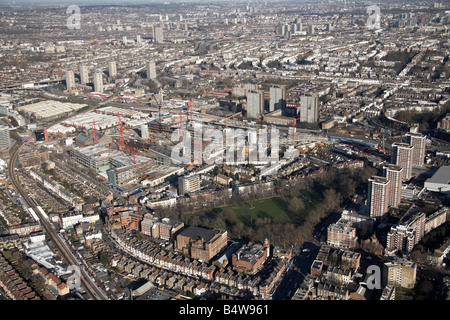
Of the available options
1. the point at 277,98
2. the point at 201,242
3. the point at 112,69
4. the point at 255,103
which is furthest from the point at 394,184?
the point at 112,69

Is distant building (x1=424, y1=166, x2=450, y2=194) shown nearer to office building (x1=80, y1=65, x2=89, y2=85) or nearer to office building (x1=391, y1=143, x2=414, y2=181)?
office building (x1=391, y1=143, x2=414, y2=181)

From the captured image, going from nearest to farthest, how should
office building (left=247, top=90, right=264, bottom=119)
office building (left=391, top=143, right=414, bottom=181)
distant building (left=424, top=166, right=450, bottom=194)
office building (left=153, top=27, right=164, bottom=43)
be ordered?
distant building (left=424, top=166, right=450, bottom=194) < office building (left=391, top=143, right=414, bottom=181) < office building (left=247, top=90, right=264, bottom=119) < office building (left=153, top=27, right=164, bottom=43)

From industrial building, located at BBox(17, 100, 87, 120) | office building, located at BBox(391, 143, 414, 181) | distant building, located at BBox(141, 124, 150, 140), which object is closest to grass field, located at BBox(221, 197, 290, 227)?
office building, located at BBox(391, 143, 414, 181)

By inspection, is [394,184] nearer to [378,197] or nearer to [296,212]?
[378,197]

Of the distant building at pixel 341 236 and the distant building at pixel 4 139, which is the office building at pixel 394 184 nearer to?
the distant building at pixel 341 236

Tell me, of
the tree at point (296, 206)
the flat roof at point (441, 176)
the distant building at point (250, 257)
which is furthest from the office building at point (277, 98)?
the distant building at point (250, 257)

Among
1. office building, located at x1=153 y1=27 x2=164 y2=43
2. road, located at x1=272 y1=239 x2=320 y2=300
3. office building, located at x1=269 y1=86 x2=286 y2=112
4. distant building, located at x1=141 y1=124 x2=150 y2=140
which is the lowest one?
road, located at x1=272 y1=239 x2=320 y2=300
